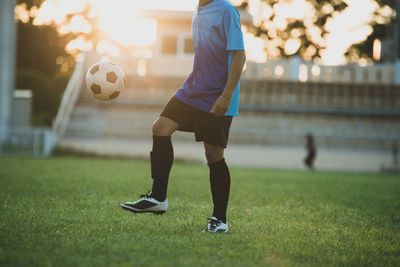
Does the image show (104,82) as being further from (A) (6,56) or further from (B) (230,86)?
(A) (6,56)

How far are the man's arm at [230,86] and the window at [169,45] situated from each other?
71.3ft

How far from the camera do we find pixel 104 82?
15.9ft

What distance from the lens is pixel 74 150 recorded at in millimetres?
17672

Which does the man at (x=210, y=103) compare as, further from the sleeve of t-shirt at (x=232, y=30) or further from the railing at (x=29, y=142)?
the railing at (x=29, y=142)

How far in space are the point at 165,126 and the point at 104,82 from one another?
1.16m

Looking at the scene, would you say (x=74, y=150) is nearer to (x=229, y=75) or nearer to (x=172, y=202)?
(x=172, y=202)

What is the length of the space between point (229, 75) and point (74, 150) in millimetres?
14698

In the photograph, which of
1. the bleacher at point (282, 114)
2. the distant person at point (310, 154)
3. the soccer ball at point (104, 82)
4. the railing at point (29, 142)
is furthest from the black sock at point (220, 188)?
the bleacher at point (282, 114)

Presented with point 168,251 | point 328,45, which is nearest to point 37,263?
point 168,251

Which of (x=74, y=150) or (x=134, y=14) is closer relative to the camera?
(x=74, y=150)

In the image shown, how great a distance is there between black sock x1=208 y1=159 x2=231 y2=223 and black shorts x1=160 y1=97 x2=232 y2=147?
23cm

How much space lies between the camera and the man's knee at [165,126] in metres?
4.02

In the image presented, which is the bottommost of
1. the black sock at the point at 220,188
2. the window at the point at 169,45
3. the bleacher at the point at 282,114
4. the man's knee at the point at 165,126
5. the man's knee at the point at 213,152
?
the bleacher at the point at 282,114

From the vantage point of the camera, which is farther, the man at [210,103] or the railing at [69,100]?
the railing at [69,100]
